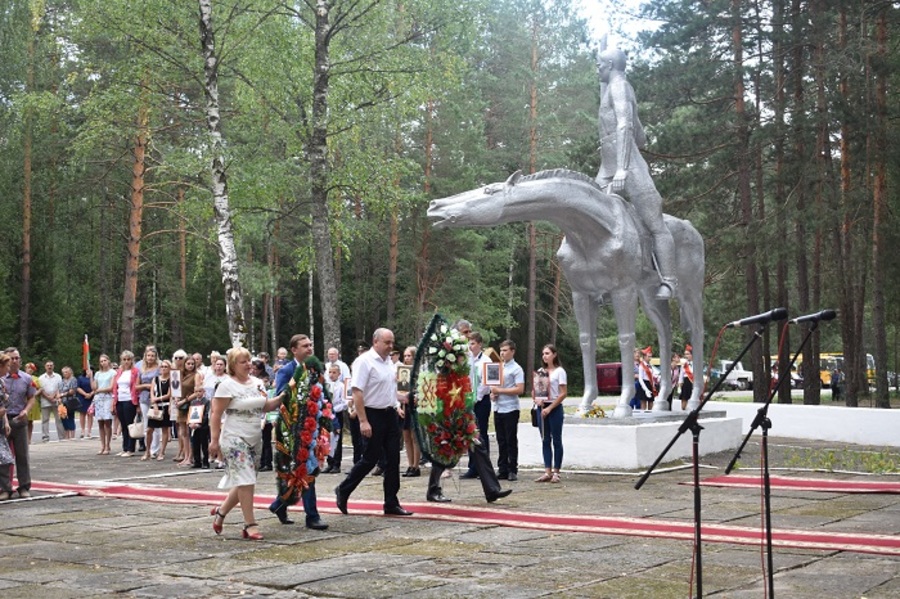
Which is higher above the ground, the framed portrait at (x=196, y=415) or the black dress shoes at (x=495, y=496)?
the framed portrait at (x=196, y=415)

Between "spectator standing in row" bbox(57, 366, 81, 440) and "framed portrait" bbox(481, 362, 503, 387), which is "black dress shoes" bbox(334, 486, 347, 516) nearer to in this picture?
"framed portrait" bbox(481, 362, 503, 387)

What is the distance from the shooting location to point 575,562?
827 centimetres

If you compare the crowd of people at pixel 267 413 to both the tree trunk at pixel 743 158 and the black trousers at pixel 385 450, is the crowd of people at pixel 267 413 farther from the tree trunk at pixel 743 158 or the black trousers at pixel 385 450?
the tree trunk at pixel 743 158

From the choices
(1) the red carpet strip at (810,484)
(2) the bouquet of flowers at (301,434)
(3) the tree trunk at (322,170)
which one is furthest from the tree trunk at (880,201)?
(2) the bouquet of flowers at (301,434)

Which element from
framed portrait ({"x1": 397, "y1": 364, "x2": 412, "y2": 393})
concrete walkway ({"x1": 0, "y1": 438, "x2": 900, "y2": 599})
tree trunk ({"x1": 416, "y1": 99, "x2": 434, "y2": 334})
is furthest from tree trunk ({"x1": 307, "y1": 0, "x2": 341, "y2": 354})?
tree trunk ({"x1": 416, "y1": 99, "x2": 434, "y2": 334})

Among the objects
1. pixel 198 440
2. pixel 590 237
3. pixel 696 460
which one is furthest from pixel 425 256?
pixel 696 460

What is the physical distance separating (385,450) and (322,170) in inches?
495

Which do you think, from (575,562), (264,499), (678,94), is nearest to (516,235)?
(678,94)

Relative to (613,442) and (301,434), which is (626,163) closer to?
(613,442)

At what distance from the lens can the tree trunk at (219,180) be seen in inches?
853

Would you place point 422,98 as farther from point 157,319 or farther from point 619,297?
point 157,319

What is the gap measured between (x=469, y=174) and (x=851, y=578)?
124ft

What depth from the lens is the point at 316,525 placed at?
10.1m

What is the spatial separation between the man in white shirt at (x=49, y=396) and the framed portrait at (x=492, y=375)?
1137 cm
